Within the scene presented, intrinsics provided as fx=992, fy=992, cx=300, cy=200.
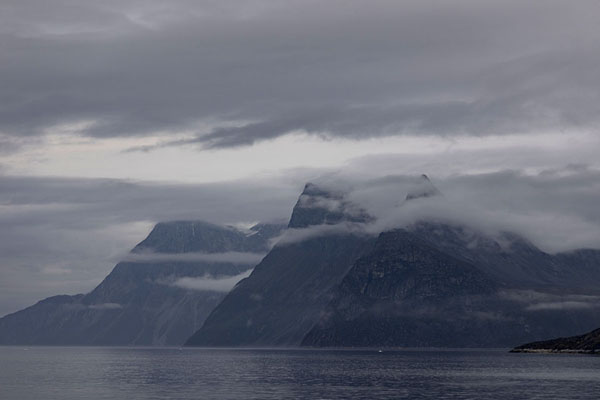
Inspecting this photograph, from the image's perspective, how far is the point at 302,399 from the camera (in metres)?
200

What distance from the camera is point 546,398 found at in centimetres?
19825

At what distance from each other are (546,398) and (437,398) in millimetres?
21640

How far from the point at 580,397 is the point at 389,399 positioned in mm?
Result: 38627

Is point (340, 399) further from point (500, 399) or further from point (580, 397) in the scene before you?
point (580, 397)

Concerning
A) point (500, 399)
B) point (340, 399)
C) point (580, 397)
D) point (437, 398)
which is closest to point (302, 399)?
point (340, 399)

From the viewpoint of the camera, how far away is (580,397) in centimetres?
19975

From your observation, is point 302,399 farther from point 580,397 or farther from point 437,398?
point 580,397

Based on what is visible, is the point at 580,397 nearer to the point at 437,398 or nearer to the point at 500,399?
the point at 500,399

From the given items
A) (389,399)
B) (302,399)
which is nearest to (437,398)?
(389,399)

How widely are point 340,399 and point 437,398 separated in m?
19.6

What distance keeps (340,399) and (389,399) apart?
980 centimetres

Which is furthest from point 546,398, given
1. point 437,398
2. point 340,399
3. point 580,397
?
point 340,399

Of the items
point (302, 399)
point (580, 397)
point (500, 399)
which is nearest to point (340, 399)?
point (302, 399)

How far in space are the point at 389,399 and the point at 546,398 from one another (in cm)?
3138
